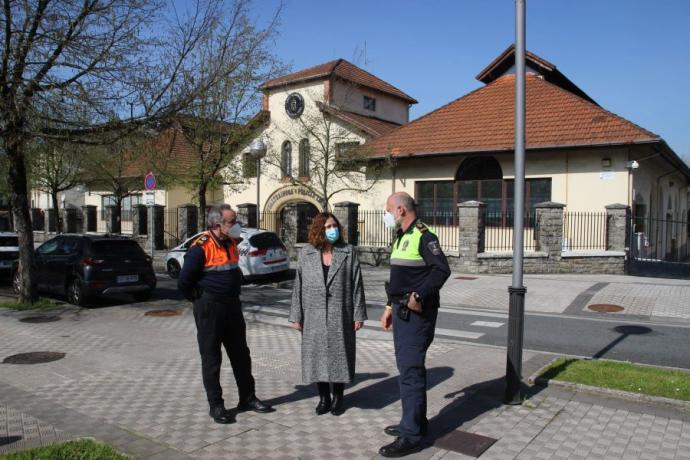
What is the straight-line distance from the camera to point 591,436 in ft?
15.8

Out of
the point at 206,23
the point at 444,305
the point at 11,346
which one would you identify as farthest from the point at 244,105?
the point at 11,346

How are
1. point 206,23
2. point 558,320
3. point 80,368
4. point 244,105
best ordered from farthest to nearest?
1. point 244,105
2. point 206,23
3. point 558,320
4. point 80,368

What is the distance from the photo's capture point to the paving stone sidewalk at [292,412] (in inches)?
178

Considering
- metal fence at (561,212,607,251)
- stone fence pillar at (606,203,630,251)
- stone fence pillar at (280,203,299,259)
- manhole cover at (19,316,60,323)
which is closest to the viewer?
manhole cover at (19,316,60,323)

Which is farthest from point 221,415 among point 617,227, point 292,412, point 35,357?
point 617,227

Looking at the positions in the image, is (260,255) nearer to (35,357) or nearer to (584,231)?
(35,357)

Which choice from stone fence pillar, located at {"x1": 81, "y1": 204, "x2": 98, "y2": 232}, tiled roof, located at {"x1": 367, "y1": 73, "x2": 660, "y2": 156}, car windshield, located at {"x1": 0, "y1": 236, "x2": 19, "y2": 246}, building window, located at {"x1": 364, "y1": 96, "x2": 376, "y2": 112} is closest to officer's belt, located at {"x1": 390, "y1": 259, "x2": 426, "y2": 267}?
car windshield, located at {"x1": 0, "y1": 236, "x2": 19, "y2": 246}

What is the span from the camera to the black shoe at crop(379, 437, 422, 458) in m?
4.33

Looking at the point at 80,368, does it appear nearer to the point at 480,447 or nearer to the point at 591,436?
the point at 480,447

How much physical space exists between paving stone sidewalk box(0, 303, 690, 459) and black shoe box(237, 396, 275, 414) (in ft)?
0.28

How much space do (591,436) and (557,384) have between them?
1.40 meters

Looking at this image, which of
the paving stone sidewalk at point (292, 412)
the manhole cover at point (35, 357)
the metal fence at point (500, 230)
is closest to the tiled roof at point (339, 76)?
the metal fence at point (500, 230)

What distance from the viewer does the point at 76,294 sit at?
39.8 feet

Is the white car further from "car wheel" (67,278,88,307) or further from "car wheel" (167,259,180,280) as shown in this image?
"car wheel" (67,278,88,307)
